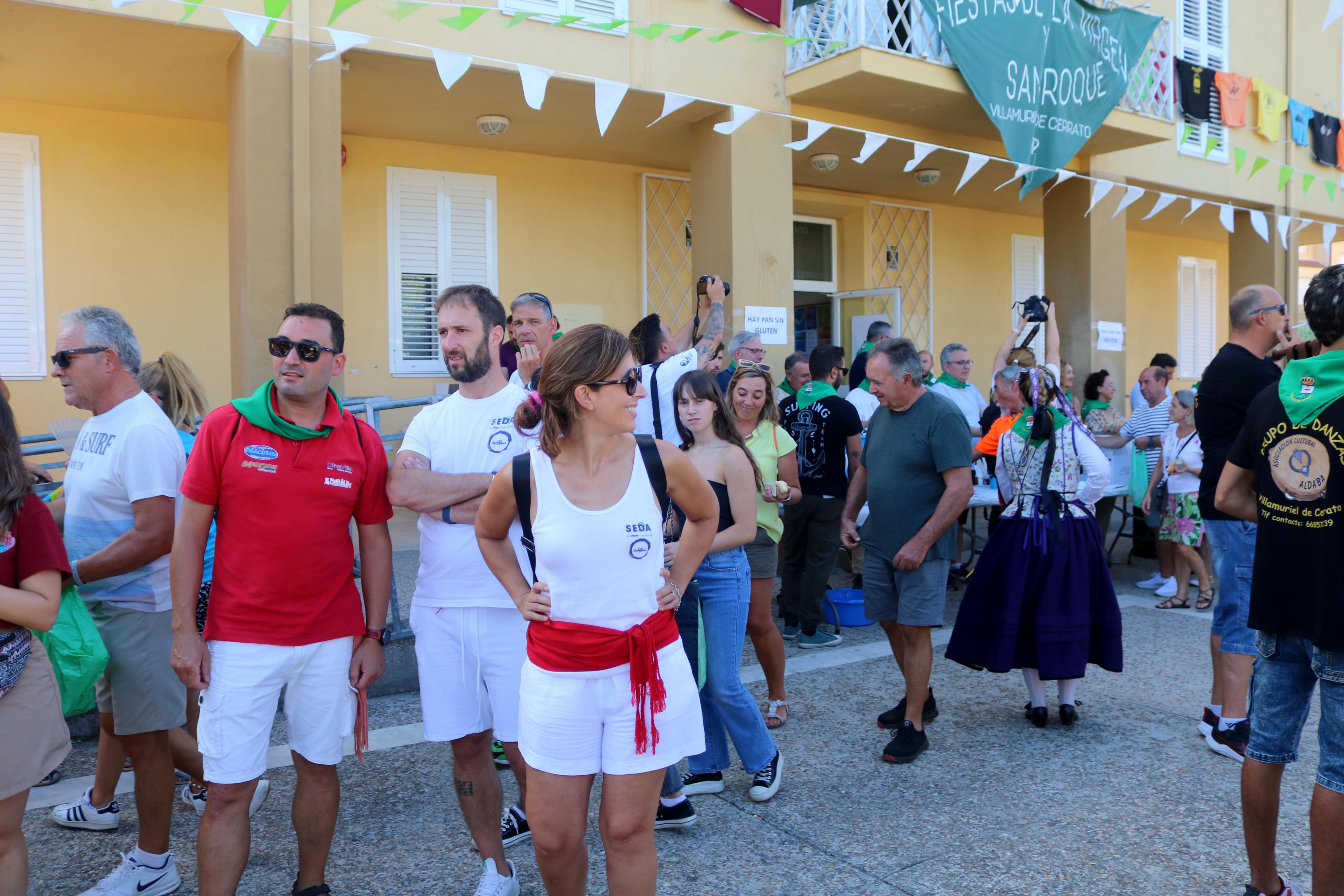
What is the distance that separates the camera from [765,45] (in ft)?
31.4

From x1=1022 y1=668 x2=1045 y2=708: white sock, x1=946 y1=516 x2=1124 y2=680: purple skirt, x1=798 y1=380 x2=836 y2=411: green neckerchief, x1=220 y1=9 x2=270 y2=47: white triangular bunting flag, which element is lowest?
x1=1022 y1=668 x2=1045 y2=708: white sock

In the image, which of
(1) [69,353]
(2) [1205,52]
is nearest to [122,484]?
(1) [69,353]

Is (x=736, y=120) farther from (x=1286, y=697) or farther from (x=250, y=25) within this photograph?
(x=1286, y=697)

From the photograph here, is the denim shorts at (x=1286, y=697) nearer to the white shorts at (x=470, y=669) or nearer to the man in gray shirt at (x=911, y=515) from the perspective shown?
the man in gray shirt at (x=911, y=515)

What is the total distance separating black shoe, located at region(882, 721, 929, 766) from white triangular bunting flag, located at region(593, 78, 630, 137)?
4.61 meters

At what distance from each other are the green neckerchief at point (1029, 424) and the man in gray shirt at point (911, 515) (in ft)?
1.76

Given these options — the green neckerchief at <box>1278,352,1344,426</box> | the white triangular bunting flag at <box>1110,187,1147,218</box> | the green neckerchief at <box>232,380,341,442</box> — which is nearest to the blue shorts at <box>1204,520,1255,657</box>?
the green neckerchief at <box>1278,352,1344,426</box>

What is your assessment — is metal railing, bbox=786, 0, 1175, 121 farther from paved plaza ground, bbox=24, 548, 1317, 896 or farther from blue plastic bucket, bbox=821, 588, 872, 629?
paved plaza ground, bbox=24, 548, 1317, 896

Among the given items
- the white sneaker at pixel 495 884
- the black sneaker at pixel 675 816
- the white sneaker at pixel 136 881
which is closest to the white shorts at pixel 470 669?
the white sneaker at pixel 495 884

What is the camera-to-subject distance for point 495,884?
3160 millimetres

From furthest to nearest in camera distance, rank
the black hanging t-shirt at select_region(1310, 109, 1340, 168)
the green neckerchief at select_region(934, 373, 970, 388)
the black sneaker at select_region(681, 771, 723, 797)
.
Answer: the black hanging t-shirt at select_region(1310, 109, 1340, 168) → the green neckerchief at select_region(934, 373, 970, 388) → the black sneaker at select_region(681, 771, 723, 797)

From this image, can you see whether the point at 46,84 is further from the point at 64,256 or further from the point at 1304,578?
the point at 1304,578

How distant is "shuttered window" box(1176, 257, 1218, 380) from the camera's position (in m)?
16.8

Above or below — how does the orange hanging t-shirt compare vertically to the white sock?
above
